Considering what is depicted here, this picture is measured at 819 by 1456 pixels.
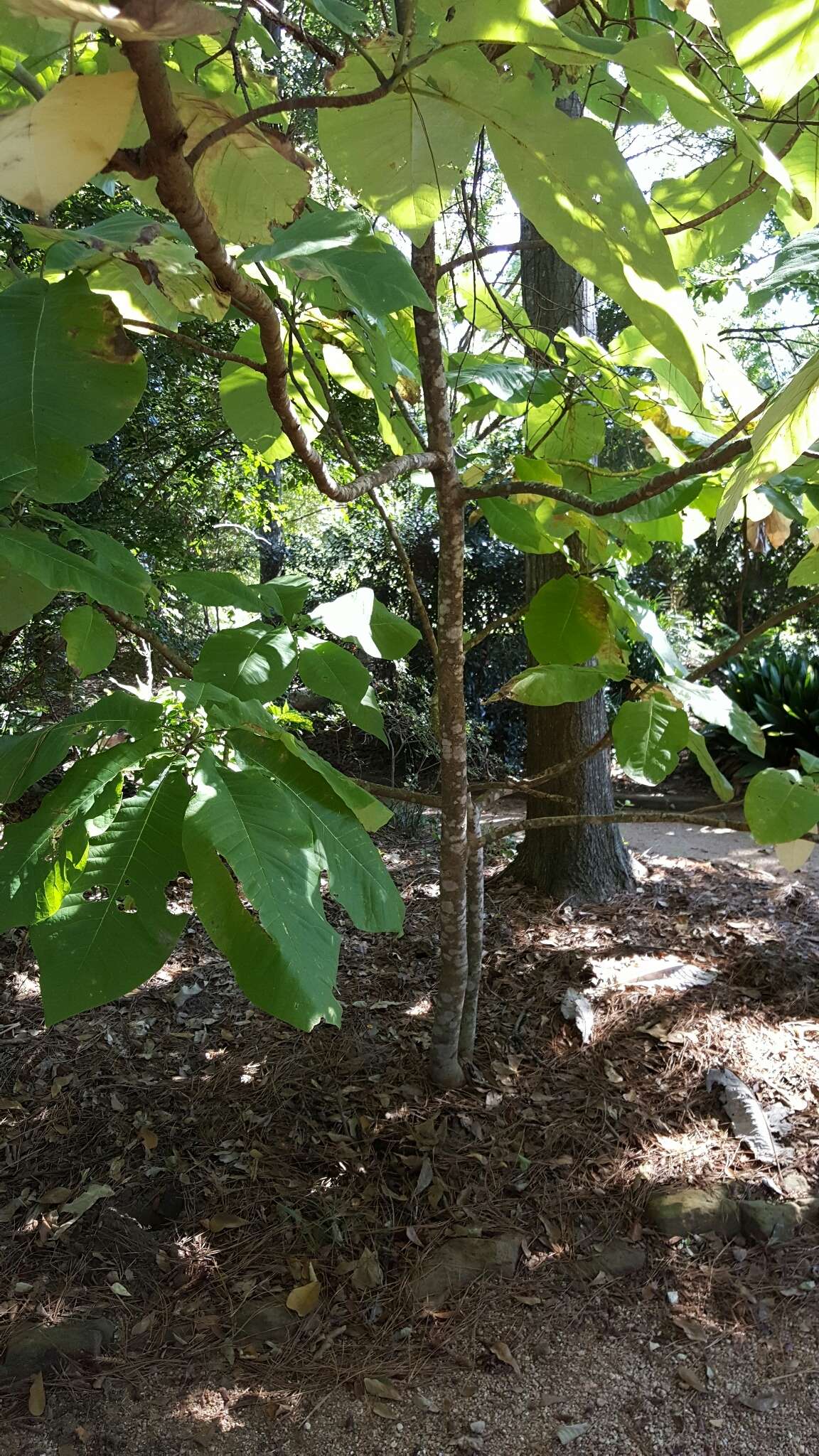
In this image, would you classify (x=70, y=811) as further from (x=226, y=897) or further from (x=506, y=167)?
(x=506, y=167)

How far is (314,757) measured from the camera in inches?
34.0

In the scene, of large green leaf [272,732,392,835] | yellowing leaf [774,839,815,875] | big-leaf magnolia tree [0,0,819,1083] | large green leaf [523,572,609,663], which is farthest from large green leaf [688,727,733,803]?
large green leaf [272,732,392,835]

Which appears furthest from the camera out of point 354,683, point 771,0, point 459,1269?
point 459,1269

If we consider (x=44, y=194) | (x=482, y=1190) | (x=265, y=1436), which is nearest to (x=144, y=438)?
(x=482, y=1190)

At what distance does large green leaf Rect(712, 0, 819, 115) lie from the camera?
393 millimetres

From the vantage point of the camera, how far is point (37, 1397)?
1828 mm

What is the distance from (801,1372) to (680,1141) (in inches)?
24.0

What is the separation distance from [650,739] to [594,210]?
1.17 meters

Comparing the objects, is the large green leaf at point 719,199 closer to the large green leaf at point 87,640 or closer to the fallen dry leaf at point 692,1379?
the large green leaf at point 87,640

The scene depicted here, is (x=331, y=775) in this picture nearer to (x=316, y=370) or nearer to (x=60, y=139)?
(x=60, y=139)

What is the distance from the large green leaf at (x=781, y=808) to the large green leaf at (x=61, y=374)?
112 centimetres

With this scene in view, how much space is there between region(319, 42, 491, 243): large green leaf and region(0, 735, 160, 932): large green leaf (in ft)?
1.57

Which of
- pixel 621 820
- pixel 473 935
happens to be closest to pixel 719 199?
pixel 621 820

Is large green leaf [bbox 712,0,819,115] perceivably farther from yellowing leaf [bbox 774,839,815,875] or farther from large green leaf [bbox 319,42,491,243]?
yellowing leaf [bbox 774,839,815,875]
